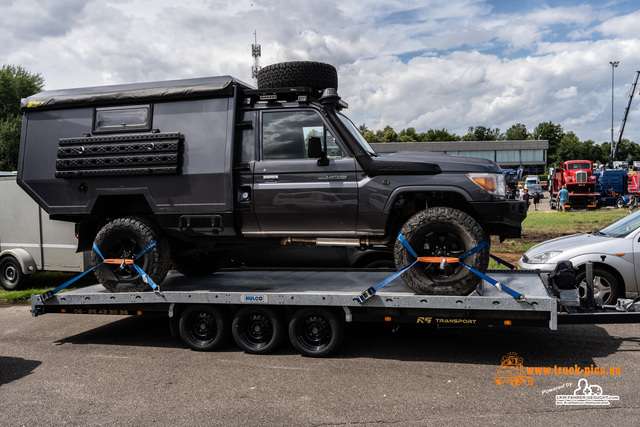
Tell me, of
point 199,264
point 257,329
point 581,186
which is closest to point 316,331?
point 257,329

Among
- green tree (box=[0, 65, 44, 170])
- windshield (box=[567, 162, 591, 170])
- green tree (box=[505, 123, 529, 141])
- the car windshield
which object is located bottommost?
the car windshield

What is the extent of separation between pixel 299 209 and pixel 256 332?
154 cm

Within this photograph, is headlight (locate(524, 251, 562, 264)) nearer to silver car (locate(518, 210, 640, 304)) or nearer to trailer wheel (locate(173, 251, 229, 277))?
silver car (locate(518, 210, 640, 304))

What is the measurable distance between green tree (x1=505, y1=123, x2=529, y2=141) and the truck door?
139543mm

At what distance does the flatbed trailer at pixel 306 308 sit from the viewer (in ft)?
18.2

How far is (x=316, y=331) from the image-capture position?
6.13 meters

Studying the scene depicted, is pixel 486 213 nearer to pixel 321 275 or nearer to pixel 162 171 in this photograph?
pixel 321 275

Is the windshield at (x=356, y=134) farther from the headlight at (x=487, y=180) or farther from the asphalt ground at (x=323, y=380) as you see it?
the asphalt ground at (x=323, y=380)

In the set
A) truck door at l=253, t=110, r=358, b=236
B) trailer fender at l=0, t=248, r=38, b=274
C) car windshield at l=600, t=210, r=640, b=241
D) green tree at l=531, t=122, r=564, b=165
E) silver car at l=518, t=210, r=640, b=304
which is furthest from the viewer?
green tree at l=531, t=122, r=564, b=165

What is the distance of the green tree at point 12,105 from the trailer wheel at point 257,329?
121 ft

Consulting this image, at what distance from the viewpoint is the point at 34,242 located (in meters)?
10.7

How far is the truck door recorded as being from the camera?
20.3 feet

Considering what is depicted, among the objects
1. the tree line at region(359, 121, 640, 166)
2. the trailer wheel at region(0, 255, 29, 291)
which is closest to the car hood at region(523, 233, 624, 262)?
the trailer wheel at region(0, 255, 29, 291)

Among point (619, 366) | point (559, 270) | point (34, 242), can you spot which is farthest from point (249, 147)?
point (34, 242)
